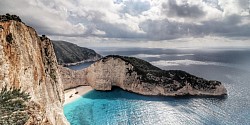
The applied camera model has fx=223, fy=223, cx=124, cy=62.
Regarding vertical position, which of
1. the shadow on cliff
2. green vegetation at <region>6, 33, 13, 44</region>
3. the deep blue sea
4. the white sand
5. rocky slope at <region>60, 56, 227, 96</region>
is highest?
green vegetation at <region>6, 33, 13, 44</region>

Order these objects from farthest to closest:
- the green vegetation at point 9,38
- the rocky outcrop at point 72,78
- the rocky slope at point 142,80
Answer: the rocky outcrop at point 72,78
the rocky slope at point 142,80
the green vegetation at point 9,38

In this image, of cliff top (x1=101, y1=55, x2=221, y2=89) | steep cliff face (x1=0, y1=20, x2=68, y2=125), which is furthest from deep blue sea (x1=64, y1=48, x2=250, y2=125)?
steep cliff face (x1=0, y1=20, x2=68, y2=125)

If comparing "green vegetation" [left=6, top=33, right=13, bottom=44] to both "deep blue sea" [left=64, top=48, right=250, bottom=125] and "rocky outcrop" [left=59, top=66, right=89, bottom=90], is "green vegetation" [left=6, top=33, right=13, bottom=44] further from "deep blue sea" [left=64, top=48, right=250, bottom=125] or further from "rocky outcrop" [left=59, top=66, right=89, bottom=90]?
"rocky outcrop" [left=59, top=66, right=89, bottom=90]

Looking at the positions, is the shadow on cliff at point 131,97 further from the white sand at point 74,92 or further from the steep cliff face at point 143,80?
the steep cliff face at point 143,80

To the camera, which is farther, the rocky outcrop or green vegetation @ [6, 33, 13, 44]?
the rocky outcrop

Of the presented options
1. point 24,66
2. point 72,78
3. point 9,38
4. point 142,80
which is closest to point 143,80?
point 142,80

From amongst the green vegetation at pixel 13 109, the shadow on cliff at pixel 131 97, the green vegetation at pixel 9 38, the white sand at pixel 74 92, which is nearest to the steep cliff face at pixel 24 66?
the green vegetation at pixel 9 38
